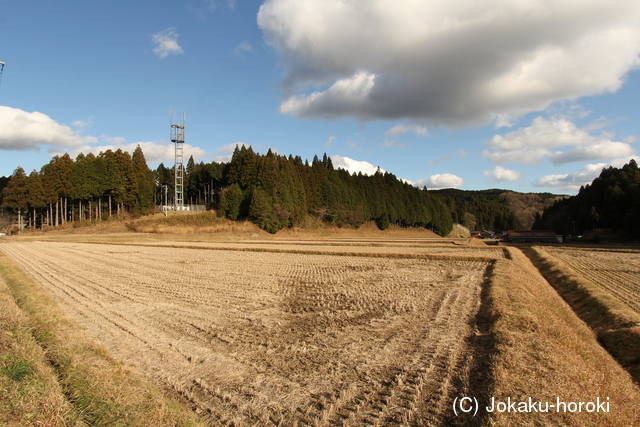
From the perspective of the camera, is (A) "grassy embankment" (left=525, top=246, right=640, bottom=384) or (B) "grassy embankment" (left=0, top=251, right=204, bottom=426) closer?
(B) "grassy embankment" (left=0, top=251, right=204, bottom=426)

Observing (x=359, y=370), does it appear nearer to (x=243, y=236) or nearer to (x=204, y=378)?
(x=204, y=378)

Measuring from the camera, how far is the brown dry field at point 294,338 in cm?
518

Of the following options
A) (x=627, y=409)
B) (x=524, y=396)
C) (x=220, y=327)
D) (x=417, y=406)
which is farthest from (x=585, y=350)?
(x=220, y=327)

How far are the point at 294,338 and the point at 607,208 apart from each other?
89420 millimetres

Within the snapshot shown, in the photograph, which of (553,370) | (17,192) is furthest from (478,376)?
(17,192)

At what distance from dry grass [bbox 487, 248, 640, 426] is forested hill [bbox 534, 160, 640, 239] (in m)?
72.2

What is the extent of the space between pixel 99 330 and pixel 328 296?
23.8ft

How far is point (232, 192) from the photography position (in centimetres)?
6075

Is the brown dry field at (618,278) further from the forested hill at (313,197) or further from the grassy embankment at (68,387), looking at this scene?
the forested hill at (313,197)

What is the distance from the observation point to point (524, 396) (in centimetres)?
506

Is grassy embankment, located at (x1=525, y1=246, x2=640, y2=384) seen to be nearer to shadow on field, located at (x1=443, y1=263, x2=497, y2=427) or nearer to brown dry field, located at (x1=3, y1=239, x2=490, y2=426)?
shadow on field, located at (x1=443, y1=263, x2=497, y2=427)

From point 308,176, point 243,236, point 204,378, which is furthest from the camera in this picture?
point 308,176

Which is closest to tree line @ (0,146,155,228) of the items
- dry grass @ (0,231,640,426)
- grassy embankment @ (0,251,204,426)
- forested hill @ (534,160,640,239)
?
dry grass @ (0,231,640,426)

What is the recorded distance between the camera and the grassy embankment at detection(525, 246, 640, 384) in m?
7.81
